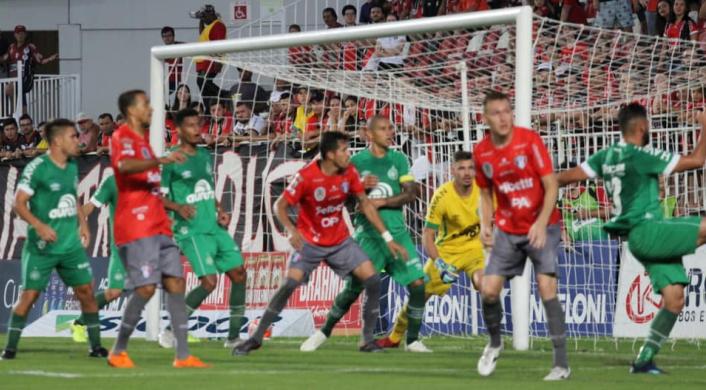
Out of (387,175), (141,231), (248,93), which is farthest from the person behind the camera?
(248,93)

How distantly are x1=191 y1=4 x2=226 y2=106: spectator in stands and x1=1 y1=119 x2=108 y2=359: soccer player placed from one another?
4.74 meters

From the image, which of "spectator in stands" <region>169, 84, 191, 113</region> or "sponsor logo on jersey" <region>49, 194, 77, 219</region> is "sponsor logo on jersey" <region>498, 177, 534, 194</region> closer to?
"sponsor logo on jersey" <region>49, 194, 77, 219</region>

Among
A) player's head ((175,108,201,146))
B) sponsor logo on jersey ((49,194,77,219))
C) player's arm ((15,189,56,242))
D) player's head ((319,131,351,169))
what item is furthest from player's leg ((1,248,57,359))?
player's head ((319,131,351,169))

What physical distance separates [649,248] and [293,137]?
802 cm

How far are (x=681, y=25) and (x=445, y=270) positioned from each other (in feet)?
22.6

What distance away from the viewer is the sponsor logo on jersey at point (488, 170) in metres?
10.2

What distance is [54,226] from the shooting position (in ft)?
40.7

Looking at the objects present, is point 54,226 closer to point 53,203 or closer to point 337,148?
point 53,203

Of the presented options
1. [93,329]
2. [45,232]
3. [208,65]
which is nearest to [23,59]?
[208,65]

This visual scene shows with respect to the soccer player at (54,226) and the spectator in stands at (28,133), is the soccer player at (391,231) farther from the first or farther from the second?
the spectator in stands at (28,133)

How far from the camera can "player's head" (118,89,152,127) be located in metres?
10.9

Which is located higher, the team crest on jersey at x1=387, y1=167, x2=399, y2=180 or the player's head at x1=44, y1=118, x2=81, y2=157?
the player's head at x1=44, y1=118, x2=81, y2=157

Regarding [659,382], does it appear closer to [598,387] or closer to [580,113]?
[598,387]

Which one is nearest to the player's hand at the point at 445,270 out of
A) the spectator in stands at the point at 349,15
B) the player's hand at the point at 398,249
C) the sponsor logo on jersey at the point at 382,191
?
the sponsor logo on jersey at the point at 382,191
